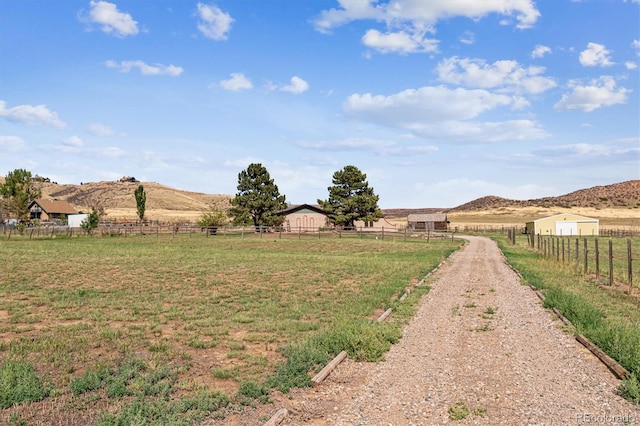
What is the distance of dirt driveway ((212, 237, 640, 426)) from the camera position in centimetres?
629

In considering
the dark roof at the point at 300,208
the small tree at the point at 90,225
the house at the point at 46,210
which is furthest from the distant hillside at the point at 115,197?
→ the small tree at the point at 90,225

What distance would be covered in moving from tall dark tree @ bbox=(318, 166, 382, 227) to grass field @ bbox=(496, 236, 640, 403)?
45.7 metres

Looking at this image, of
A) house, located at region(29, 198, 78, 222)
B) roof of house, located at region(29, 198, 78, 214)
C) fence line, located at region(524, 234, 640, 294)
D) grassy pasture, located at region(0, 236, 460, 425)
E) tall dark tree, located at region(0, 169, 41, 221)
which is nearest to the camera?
grassy pasture, located at region(0, 236, 460, 425)

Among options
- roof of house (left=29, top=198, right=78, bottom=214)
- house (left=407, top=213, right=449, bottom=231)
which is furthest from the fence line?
roof of house (left=29, top=198, right=78, bottom=214)

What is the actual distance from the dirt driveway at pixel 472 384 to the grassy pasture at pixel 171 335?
638 mm

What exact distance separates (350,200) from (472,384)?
62287mm

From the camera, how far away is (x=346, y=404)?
6.77 meters

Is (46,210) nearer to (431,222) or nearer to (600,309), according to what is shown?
(431,222)

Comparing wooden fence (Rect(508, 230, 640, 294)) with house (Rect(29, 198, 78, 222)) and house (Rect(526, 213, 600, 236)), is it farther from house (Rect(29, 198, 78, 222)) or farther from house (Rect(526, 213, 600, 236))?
house (Rect(29, 198, 78, 222))

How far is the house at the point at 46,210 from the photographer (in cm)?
10312

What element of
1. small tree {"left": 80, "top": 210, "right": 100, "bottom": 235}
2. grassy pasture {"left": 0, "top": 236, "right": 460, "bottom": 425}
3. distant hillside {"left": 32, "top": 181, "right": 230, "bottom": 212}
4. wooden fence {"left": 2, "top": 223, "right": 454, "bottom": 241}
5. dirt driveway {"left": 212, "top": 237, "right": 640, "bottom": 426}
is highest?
distant hillside {"left": 32, "top": 181, "right": 230, "bottom": 212}

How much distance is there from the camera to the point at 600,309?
13.5 metres

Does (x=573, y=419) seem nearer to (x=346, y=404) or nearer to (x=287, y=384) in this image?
(x=346, y=404)

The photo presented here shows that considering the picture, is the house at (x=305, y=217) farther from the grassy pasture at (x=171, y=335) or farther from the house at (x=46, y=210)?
the house at (x=46, y=210)
